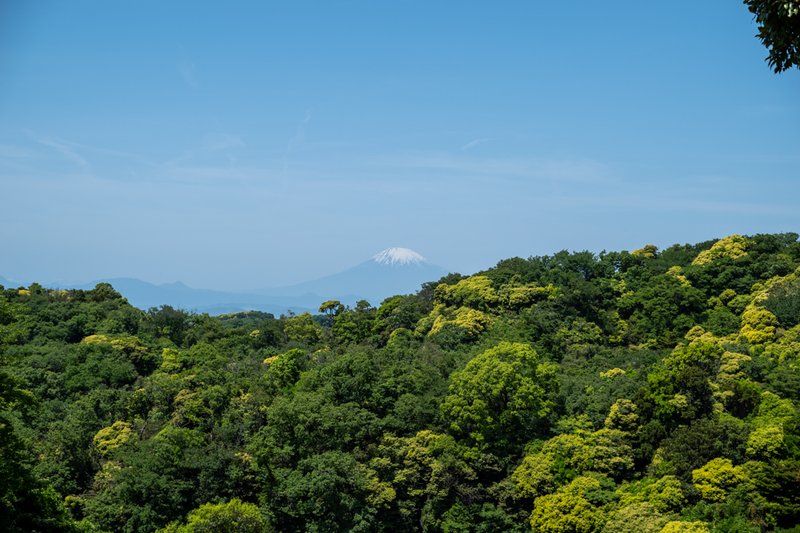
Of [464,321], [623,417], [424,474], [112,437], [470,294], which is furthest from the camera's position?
[470,294]

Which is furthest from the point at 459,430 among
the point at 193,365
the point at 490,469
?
the point at 193,365

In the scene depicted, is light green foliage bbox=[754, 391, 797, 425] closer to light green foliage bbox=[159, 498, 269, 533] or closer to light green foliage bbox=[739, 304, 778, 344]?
light green foliage bbox=[739, 304, 778, 344]

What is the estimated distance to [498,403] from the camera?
28.1 meters

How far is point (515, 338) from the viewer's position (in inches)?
1447

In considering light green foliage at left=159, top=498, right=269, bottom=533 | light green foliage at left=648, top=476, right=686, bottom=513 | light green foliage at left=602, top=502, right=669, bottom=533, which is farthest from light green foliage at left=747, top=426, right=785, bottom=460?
light green foliage at left=159, top=498, right=269, bottom=533

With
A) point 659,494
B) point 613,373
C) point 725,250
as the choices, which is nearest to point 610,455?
point 659,494

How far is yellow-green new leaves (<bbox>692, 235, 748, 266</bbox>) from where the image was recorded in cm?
4342

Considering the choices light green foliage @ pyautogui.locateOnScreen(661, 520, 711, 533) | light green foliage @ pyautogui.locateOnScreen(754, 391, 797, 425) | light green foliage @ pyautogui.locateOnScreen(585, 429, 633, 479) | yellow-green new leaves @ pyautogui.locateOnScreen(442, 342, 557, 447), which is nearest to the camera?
light green foliage @ pyautogui.locateOnScreen(661, 520, 711, 533)

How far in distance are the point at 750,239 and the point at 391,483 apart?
2973cm

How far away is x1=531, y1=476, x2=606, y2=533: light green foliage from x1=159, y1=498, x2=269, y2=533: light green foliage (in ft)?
31.2

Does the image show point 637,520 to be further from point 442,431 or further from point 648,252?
point 648,252

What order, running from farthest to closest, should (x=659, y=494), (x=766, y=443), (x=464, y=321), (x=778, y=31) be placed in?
(x=464, y=321) → (x=659, y=494) → (x=766, y=443) → (x=778, y=31)

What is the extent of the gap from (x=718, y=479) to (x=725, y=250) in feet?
82.9

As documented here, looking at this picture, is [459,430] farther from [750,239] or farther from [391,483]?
[750,239]
